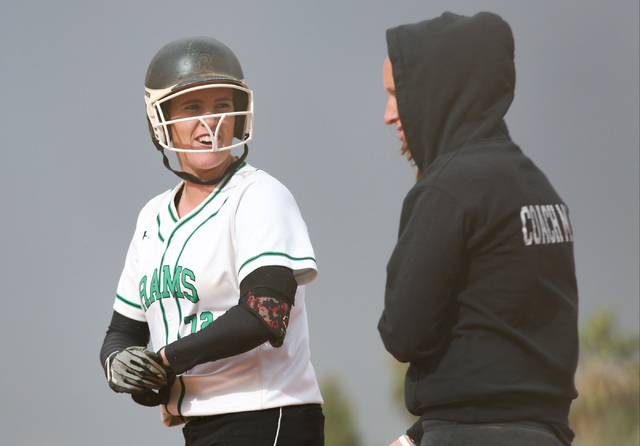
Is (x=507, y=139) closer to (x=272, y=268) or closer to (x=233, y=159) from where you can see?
(x=272, y=268)

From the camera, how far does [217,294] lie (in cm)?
169

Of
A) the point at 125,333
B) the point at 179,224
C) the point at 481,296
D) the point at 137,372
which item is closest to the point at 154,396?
the point at 137,372

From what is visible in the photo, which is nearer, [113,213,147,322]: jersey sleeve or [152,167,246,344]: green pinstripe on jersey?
[152,167,246,344]: green pinstripe on jersey

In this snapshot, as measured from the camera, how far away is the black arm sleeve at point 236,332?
158cm

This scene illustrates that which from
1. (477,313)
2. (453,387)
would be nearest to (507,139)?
(477,313)

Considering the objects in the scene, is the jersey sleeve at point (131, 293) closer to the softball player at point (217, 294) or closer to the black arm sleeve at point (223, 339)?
the softball player at point (217, 294)

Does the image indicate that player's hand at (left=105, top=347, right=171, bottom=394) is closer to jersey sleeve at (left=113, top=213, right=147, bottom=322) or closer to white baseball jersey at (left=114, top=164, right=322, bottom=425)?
white baseball jersey at (left=114, top=164, right=322, bottom=425)

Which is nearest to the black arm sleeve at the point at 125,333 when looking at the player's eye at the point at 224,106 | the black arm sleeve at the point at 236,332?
the black arm sleeve at the point at 236,332

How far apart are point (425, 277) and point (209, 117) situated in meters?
0.81

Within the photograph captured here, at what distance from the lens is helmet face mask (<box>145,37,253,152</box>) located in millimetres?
1855

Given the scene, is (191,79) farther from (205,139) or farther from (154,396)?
(154,396)

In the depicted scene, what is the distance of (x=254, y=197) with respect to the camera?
5.67 feet

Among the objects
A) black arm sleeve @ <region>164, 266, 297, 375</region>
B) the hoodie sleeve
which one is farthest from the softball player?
the hoodie sleeve

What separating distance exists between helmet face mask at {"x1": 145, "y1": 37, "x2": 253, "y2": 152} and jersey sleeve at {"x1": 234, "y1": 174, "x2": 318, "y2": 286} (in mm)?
165
